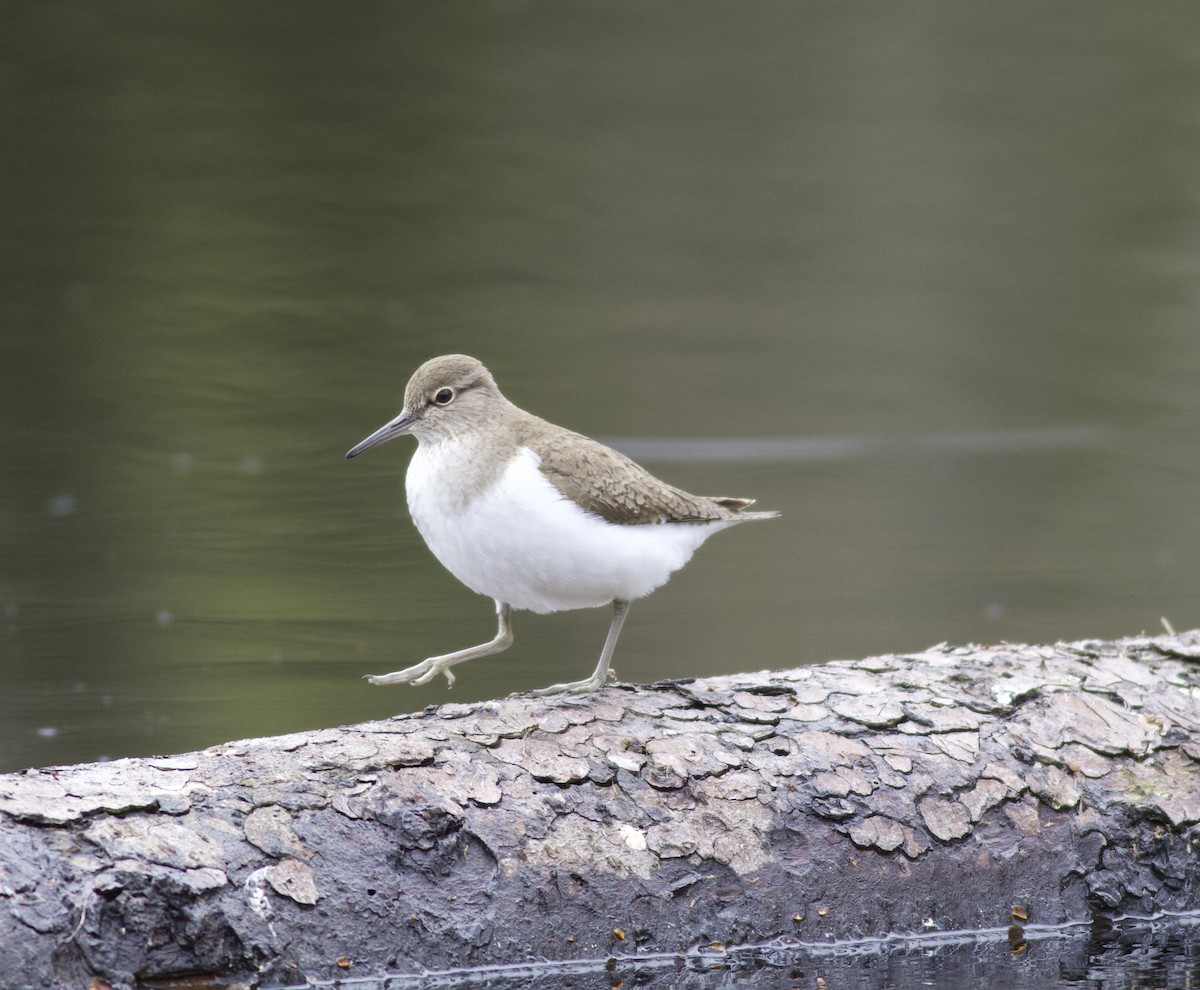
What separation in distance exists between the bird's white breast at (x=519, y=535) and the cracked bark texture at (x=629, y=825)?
1.47ft

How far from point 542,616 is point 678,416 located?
4.83 m

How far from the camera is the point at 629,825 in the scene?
185 inches

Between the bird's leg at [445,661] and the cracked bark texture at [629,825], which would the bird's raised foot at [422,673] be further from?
the cracked bark texture at [629,825]

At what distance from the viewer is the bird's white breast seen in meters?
5.34

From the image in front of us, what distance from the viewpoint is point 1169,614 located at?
9.27 m

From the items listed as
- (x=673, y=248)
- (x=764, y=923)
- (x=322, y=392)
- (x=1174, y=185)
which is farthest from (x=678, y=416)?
(x=764, y=923)

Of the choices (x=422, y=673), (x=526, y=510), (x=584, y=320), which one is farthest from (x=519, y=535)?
(x=584, y=320)

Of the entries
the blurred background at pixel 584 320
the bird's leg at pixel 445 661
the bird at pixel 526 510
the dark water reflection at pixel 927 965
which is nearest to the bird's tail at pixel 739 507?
the bird at pixel 526 510

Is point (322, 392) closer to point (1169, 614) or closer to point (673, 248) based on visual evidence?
point (673, 248)

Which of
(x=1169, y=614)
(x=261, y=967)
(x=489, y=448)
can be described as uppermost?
(x=489, y=448)

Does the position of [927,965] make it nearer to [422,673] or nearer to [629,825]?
[629,825]

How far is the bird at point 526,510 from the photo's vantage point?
5.36 meters

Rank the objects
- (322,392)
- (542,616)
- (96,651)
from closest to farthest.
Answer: (96,651) → (542,616) → (322,392)

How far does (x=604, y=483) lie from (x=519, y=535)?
0.39 m
